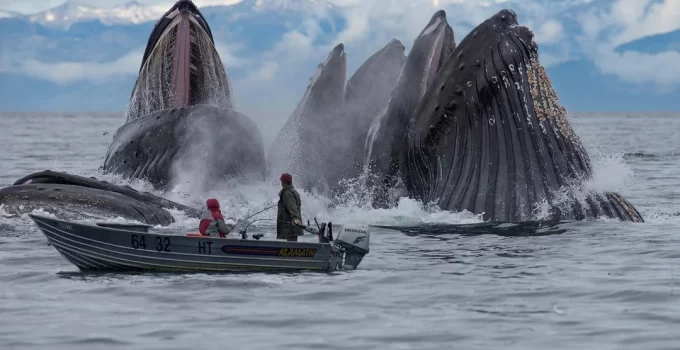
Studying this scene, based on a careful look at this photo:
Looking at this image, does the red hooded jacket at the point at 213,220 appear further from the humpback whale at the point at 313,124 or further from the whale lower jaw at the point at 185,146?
the humpback whale at the point at 313,124

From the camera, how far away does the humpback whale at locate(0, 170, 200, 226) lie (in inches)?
642

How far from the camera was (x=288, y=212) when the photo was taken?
14.9m

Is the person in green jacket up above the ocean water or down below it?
above

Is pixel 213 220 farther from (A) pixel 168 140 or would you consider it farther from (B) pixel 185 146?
(A) pixel 168 140

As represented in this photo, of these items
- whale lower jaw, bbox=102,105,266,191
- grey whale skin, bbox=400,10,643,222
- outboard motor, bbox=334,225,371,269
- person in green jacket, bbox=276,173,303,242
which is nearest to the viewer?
outboard motor, bbox=334,225,371,269

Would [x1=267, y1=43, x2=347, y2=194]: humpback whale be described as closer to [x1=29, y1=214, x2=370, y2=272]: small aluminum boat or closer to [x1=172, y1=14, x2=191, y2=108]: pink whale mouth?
[x1=172, y1=14, x2=191, y2=108]: pink whale mouth

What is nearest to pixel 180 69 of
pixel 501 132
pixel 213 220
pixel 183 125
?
pixel 183 125

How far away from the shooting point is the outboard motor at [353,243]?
46.9ft

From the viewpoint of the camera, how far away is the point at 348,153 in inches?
756

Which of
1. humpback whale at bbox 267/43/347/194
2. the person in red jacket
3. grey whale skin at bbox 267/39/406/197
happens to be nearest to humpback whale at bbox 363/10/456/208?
grey whale skin at bbox 267/39/406/197

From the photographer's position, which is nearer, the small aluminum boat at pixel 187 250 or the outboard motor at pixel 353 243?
the small aluminum boat at pixel 187 250

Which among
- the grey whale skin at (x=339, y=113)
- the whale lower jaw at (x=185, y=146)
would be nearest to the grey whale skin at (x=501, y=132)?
the grey whale skin at (x=339, y=113)

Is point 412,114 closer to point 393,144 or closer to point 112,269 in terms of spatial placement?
point 393,144

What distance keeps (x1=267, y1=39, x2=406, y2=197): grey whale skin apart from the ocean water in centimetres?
182
